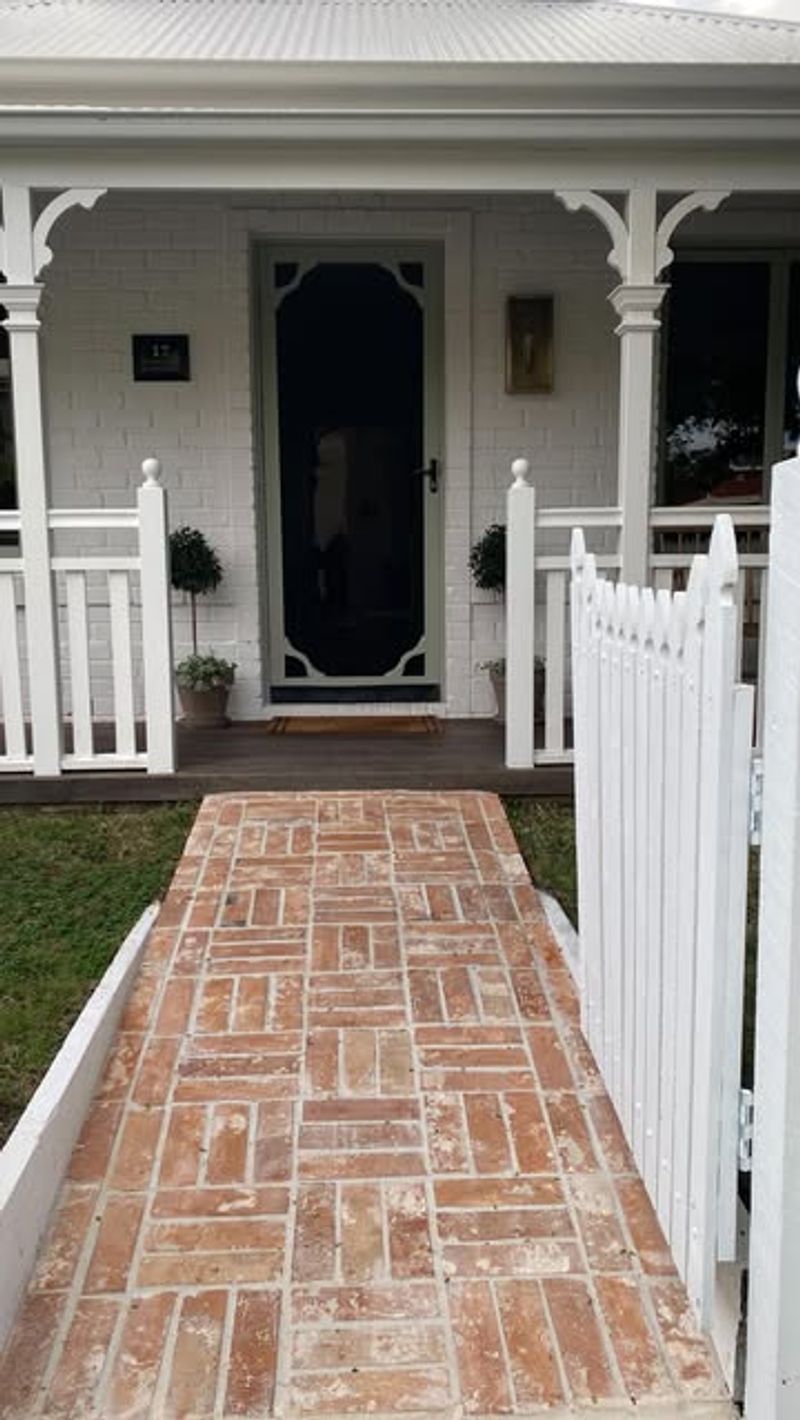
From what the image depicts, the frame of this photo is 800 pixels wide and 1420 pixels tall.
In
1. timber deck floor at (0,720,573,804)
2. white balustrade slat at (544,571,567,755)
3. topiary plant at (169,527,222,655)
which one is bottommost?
timber deck floor at (0,720,573,804)

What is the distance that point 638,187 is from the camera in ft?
14.6

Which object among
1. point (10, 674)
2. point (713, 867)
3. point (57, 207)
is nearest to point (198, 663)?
point (10, 674)

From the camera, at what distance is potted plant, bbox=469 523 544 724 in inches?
230

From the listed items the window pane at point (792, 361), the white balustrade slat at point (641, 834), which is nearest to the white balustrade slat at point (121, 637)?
the white balustrade slat at point (641, 834)

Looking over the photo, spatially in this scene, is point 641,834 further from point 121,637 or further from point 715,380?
point 715,380

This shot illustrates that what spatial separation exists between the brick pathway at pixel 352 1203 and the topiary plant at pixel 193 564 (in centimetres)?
257

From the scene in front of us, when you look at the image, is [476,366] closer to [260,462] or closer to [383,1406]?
[260,462]

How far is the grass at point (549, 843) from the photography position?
3.79m

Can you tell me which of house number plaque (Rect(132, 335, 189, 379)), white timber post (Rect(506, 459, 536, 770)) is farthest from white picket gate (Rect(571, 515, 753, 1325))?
house number plaque (Rect(132, 335, 189, 379))

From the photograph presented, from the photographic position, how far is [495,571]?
19.2ft

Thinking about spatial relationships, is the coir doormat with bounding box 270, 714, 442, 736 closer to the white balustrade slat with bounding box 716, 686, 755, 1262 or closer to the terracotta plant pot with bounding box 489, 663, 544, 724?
the terracotta plant pot with bounding box 489, 663, 544, 724

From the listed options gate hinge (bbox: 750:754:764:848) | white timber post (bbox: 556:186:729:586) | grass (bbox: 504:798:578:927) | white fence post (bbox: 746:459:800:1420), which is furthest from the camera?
white timber post (bbox: 556:186:729:586)

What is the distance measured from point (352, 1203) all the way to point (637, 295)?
3605mm

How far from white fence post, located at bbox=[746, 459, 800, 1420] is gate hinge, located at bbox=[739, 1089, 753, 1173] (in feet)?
0.25
